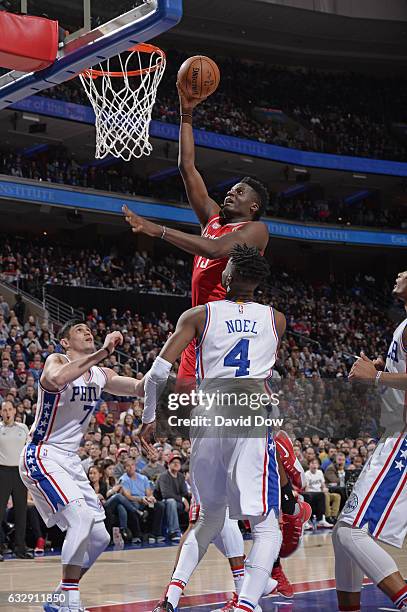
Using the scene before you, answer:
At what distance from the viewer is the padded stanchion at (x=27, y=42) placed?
18.9 feet

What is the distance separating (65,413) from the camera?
18.1 feet

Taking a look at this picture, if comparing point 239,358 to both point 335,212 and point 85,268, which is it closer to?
point 85,268

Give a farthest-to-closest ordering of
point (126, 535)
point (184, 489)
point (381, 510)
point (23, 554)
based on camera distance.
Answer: point (184, 489) → point (126, 535) → point (23, 554) → point (381, 510)

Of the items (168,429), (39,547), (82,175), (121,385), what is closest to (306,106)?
(82,175)

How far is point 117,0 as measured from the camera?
20.3 feet

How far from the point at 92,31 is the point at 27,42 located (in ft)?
1.63

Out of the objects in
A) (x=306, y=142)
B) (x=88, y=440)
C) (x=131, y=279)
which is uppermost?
(x=306, y=142)

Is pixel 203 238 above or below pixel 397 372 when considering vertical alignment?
above

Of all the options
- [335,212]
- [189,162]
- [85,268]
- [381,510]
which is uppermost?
[335,212]

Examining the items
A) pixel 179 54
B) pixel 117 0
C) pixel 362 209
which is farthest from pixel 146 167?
pixel 117 0

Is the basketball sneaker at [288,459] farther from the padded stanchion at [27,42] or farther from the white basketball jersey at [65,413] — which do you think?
the padded stanchion at [27,42]

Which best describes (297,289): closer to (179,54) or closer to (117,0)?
(179,54)

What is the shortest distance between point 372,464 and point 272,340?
32.4 inches

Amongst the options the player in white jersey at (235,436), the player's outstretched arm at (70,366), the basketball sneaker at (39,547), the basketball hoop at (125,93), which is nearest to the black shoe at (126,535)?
the basketball sneaker at (39,547)
